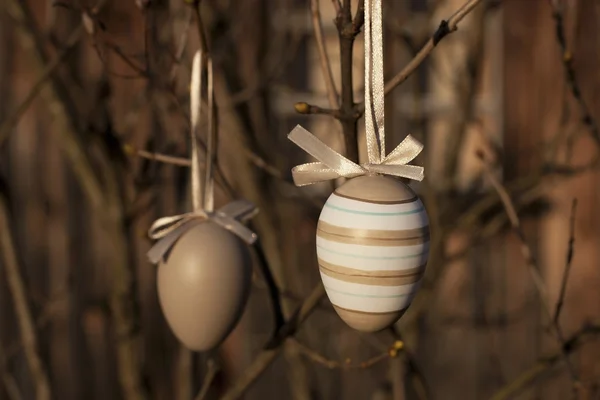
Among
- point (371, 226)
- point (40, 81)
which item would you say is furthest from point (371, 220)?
point (40, 81)

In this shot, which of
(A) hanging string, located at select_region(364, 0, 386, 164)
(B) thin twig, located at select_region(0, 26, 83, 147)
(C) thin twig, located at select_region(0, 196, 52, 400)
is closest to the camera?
(A) hanging string, located at select_region(364, 0, 386, 164)

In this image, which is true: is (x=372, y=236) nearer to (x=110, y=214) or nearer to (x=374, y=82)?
(x=374, y=82)

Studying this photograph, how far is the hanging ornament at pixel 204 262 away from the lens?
3.40 feet

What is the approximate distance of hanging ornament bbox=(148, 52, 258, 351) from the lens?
1.04 meters

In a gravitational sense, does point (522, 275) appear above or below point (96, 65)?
below

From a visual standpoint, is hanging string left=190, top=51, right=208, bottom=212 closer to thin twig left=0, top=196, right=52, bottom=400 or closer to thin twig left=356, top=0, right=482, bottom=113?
thin twig left=356, top=0, right=482, bottom=113

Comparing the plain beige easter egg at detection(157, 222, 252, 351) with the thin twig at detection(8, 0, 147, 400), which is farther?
the thin twig at detection(8, 0, 147, 400)

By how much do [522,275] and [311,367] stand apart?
5.73ft

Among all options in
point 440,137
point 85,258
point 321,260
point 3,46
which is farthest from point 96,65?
point 321,260

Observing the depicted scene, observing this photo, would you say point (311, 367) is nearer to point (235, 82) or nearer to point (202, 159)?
point (235, 82)

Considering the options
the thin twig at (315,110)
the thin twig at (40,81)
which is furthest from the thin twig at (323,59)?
the thin twig at (40,81)

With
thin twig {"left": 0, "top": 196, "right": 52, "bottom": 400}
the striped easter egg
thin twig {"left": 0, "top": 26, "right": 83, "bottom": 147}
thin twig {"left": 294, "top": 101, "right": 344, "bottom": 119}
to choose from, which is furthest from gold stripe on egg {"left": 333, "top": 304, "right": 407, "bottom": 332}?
thin twig {"left": 0, "top": 196, "right": 52, "bottom": 400}

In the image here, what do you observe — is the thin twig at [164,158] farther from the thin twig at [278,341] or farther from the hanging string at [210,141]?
the thin twig at [278,341]

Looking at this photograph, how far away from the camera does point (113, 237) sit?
5.76 ft
